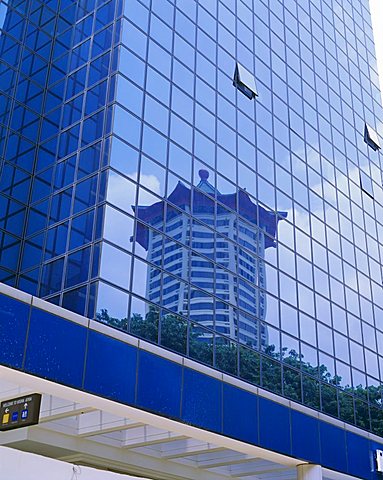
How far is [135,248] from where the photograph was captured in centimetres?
2272

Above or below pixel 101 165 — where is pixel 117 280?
below

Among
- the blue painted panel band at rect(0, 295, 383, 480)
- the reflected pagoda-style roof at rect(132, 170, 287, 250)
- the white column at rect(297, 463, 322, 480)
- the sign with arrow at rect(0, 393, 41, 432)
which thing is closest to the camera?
the sign with arrow at rect(0, 393, 41, 432)

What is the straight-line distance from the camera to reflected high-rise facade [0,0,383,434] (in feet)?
76.1

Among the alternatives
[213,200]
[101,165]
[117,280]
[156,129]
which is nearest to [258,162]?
[213,200]

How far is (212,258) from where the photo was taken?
Answer: 26.3 metres

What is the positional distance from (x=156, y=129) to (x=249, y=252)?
20.8 feet

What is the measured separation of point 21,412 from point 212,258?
11.2 meters

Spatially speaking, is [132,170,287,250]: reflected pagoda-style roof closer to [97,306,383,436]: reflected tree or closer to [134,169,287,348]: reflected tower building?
[134,169,287,348]: reflected tower building

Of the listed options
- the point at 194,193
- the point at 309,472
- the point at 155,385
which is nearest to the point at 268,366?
the point at 309,472

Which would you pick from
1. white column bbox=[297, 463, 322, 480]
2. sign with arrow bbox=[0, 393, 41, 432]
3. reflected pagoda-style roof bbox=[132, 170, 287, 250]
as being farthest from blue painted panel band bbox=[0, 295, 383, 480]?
reflected pagoda-style roof bbox=[132, 170, 287, 250]

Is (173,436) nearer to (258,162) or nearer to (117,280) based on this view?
(117,280)

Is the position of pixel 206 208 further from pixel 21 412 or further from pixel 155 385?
pixel 21 412

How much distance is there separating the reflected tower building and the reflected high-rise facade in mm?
76

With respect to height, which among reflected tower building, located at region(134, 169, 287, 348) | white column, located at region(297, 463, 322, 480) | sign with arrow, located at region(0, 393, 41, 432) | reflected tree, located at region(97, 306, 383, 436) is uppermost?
reflected tower building, located at region(134, 169, 287, 348)
